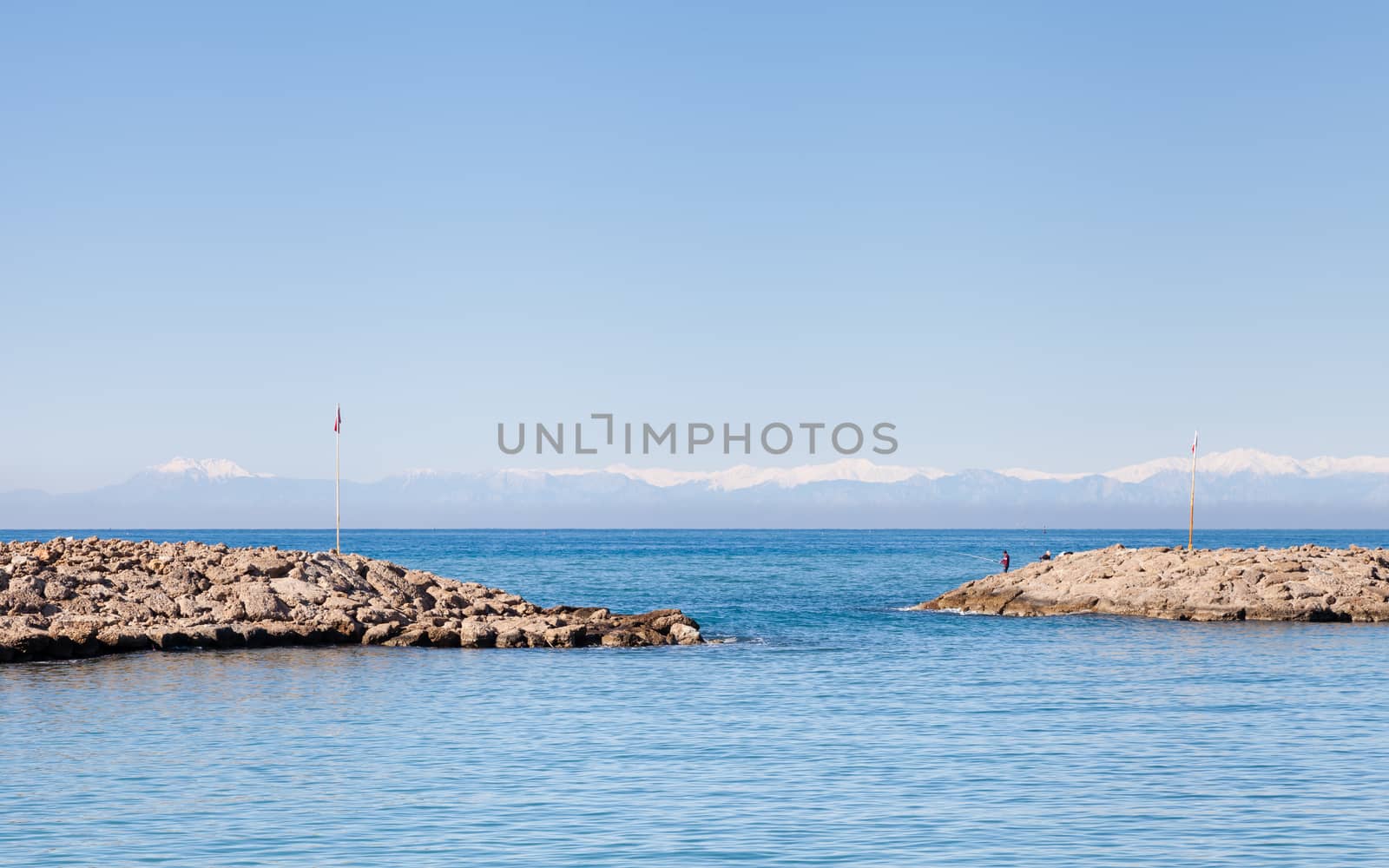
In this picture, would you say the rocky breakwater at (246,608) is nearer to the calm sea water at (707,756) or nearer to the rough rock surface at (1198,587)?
the calm sea water at (707,756)

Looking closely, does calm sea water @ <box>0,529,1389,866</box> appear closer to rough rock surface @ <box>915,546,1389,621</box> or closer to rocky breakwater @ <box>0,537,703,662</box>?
rocky breakwater @ <box>0,537,703,662</box>

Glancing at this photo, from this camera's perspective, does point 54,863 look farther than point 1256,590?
No

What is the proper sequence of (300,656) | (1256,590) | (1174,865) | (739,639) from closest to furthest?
1. (1174,865)
2. (300,656)
3. (739,639)
4. (1256,590)

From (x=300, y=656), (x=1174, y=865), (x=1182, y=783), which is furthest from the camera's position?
(x=300, y=656)

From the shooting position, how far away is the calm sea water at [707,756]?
59.3 ft

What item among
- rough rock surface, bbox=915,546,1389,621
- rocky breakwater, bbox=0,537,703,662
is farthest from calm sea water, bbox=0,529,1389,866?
rough rock surface, bbox=915,546,1389,621

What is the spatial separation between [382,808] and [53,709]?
1305 cm

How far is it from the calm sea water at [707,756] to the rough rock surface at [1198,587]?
33.4 ft

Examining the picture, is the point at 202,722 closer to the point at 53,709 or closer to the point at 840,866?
the point at 53,709

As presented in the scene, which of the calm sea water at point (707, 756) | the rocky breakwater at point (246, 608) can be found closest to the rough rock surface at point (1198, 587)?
the calm sea water at point (707, 756)

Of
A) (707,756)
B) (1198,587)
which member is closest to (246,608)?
(707,756)

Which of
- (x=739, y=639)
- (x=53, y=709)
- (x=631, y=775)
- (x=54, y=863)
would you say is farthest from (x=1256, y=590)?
(x=54, y=863)

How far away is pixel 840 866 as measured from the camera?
16844 millimetres

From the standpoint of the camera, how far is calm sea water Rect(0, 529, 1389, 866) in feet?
59.3
